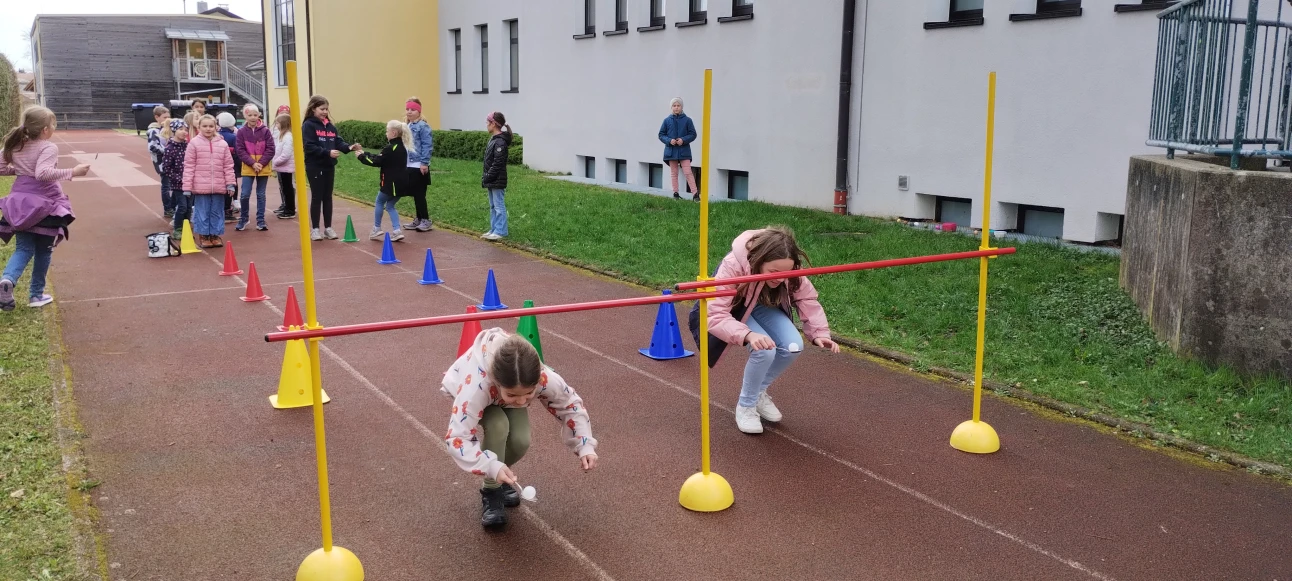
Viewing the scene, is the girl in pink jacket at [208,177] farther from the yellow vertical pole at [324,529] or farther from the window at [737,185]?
the yellow vertical pole at [324,529]

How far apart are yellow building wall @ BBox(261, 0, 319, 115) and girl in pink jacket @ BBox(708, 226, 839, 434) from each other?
30.0 m

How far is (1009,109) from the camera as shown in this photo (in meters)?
12.6

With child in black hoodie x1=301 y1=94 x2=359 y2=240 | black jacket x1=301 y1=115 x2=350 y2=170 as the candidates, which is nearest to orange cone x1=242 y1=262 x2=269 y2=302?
child in black hoodie x1=301 y1=94 x2=359 y2=240

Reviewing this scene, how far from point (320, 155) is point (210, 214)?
1691 mm

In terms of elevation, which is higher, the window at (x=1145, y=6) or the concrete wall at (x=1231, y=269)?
the window at (x=1145, y=6)

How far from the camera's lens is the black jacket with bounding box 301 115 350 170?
14.0m

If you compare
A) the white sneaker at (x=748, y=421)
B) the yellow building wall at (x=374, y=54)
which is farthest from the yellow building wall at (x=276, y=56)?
the white sneaker at (x=748, y=421)

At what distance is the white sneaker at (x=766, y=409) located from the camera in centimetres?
→ 648

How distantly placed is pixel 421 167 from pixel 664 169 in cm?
658

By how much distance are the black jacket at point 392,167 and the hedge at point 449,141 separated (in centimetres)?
1090

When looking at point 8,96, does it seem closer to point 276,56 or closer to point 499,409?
point 276,56

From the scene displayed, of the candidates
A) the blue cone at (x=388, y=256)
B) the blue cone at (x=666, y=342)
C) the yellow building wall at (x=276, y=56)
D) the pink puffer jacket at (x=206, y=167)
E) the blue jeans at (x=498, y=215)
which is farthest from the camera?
the yellow building wall at (x=276, y=56)

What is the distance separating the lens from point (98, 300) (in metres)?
10.0

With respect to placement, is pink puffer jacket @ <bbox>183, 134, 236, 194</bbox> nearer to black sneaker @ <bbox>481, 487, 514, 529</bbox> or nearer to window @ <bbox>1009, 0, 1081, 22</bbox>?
black sneaker @ <bbox>481, 487, 514, 529</bbox>
